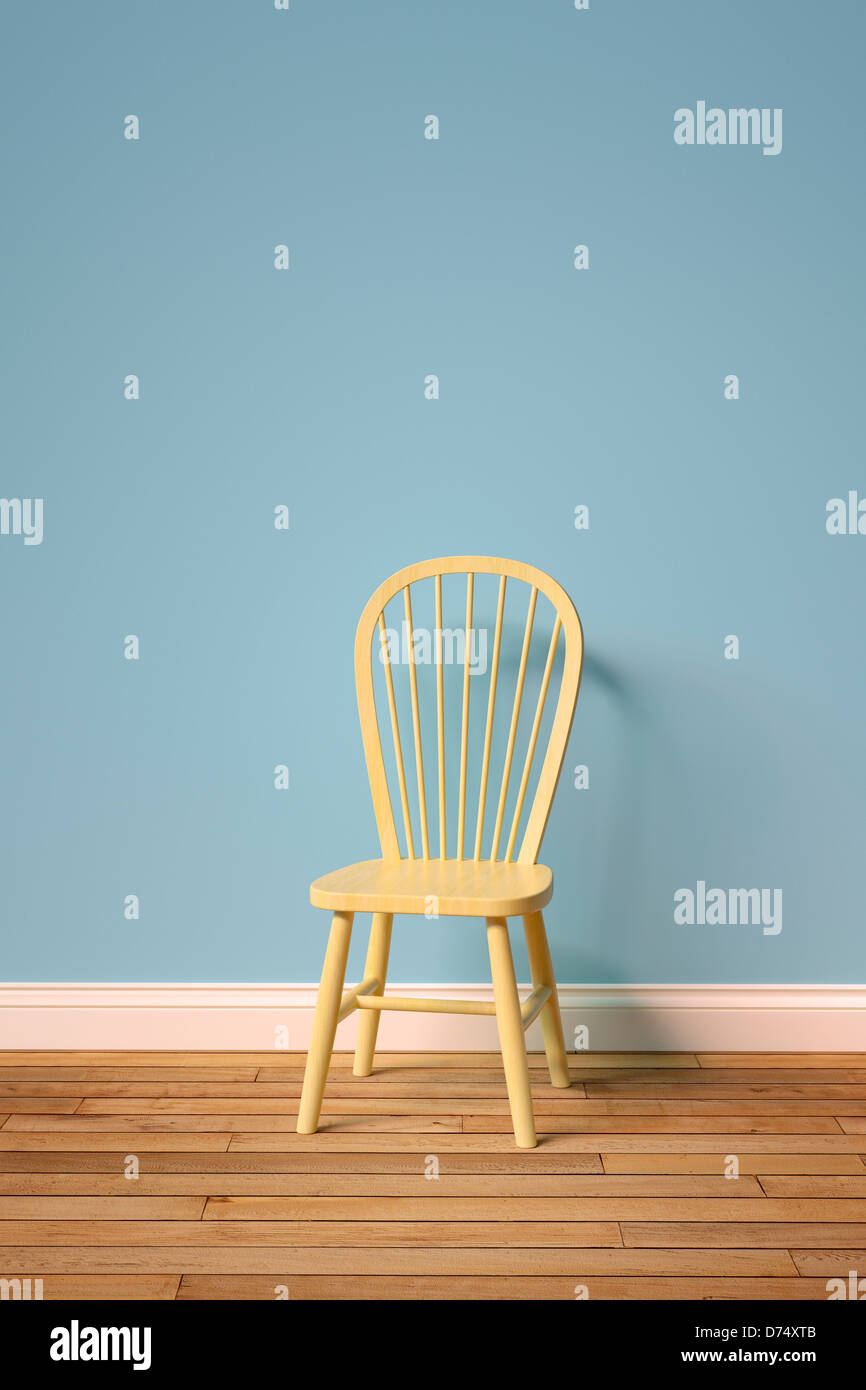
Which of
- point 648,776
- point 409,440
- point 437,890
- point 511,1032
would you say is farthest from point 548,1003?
point 409,440

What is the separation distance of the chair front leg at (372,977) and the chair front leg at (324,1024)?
0.63 feet

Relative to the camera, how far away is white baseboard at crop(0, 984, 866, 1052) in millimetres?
2020

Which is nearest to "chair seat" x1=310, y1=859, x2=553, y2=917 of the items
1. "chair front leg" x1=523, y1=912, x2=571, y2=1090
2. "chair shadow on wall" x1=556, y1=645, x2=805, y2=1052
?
"chair front leg" x1=523, y1=912, x2=571, y2=1090

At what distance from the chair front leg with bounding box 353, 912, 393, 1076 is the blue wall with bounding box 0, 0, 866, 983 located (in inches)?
6.4

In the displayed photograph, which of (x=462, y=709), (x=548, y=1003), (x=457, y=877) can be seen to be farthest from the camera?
(x=462, y=709)

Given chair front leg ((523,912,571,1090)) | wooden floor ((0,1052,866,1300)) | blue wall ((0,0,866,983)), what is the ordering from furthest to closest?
blue wall ((0,0,866,983)) < chair front leg ((523,912,571,1090)) < wooden floor ((0,1052,866,1300))

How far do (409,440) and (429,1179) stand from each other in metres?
1.29

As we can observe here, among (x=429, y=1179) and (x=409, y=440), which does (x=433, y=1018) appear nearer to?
(x=429, y=1179)

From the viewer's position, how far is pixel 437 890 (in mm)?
1600

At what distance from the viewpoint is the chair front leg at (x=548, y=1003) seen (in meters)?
1.81

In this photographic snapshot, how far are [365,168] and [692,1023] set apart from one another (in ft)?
5.73

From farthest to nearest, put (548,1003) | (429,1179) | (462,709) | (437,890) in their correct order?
(462,709)
(548,1003)
(437,890)
(429,1179)

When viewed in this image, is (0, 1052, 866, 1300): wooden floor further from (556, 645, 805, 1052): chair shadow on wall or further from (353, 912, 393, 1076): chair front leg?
(556, 645, 805, 1052): chair shadow on wall

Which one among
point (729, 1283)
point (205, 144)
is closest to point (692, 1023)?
point (729, 1283)
